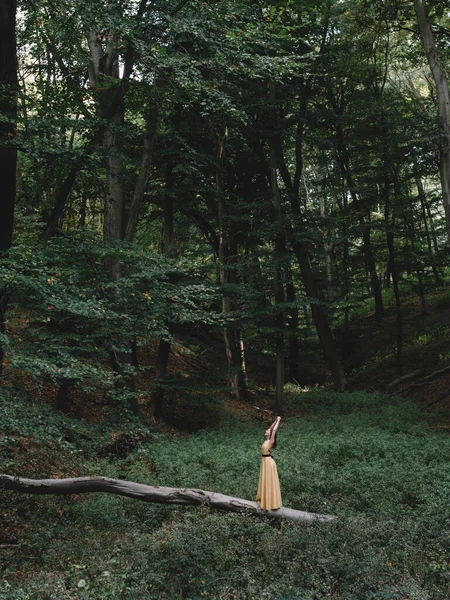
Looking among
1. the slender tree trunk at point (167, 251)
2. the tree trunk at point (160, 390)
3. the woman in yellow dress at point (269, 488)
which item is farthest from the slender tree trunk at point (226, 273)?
the woman in yellow dress at point (269, 488)

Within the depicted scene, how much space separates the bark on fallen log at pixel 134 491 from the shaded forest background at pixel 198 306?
31 cm

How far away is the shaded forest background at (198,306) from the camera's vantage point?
673cm

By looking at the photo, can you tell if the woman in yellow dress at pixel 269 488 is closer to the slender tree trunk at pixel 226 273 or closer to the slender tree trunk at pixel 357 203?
the slender tree trunk at pixel 226 273

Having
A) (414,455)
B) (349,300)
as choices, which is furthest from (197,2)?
(349,300)

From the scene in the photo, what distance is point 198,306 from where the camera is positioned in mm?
11258

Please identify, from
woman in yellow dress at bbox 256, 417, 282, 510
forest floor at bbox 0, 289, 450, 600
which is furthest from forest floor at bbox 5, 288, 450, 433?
woman in yellow dress at bbox 256, 417, 282, 510

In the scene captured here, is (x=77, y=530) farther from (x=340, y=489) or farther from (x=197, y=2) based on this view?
(x=197, y=2)

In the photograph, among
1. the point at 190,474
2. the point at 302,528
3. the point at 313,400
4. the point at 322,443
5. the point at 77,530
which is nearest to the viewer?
the point at 302,528

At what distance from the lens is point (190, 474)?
9984mm

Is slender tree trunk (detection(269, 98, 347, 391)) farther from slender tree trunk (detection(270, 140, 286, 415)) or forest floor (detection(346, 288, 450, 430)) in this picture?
forest floor (detection(346, 288, 450, 430))

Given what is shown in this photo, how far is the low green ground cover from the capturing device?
5.85 m

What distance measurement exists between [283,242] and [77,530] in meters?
13.1

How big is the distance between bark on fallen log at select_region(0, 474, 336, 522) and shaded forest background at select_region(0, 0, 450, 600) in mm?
311

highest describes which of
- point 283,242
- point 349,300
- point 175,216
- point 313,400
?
point 175,216
